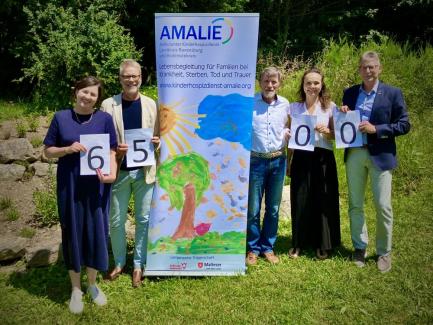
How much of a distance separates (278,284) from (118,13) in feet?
29.7

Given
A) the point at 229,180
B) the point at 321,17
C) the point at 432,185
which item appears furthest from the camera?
the point at 321,17

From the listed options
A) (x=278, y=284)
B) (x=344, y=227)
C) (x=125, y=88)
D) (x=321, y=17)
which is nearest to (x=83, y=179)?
(x=125, y=88)

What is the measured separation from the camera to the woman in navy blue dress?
3525mm

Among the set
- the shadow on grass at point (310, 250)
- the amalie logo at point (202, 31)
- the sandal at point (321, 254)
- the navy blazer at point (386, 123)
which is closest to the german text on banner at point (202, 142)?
the amalie logo at point (202, 31)

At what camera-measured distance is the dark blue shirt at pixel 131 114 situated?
3924 mm

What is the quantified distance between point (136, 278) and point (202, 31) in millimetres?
2454

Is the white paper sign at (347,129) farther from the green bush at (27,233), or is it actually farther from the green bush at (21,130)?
the green bush at (21,130)

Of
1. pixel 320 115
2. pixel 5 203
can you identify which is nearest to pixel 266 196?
pixel 320 115

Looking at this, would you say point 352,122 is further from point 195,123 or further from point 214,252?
point 214,252

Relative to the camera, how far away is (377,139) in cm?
416

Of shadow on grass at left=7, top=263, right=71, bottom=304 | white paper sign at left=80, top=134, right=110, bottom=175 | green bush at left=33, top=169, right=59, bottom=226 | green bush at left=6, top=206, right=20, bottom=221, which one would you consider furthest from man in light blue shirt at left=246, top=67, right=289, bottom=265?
green bush at left=6, top=206, right=20, bottom=221

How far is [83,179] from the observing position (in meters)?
3.62

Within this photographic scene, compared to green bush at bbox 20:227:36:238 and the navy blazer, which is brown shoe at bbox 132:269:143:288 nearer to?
green bush at bbox 20:227:36:238

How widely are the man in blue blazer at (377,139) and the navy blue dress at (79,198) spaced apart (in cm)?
237
